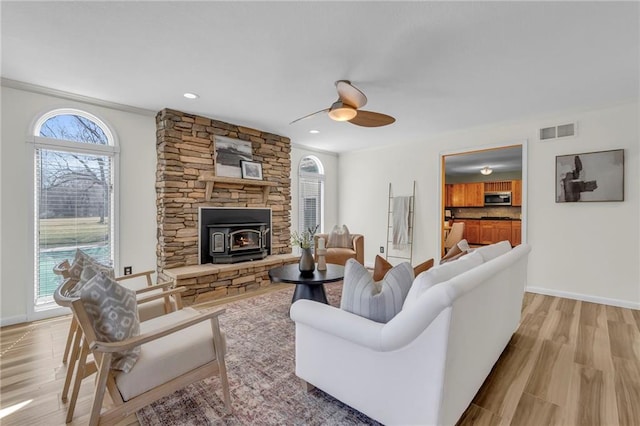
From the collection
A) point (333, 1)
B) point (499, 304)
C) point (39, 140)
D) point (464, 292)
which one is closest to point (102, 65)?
point (39, 140)

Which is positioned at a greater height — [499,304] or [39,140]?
[39,140]

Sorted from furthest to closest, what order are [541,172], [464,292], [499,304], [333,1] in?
[541,172] < [499,304] < [333,1] < [464,292]

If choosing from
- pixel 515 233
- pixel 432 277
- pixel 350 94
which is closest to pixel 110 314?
pixel 432 277

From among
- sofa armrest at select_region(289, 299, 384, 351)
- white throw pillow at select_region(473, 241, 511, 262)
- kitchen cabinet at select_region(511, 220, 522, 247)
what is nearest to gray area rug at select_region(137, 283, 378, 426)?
sofa armrest at select_region(289, 299, 384, 351)

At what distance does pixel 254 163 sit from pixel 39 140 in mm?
2552

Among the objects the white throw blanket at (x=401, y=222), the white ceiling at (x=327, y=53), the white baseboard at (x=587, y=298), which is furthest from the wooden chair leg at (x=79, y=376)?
→ the white baseboard at (x=587, y=298)

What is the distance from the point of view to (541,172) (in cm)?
407

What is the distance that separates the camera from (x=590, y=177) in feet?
12.0

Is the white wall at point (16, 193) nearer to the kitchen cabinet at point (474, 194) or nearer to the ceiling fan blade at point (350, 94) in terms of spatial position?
the ceiling fan blade at point (350, 94)

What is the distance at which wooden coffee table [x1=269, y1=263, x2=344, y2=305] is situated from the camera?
2934mm

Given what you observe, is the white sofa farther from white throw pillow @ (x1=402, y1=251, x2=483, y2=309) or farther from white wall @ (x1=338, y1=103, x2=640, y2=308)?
white wall @ (x1=338, y1=103, x2=640, y2=308)

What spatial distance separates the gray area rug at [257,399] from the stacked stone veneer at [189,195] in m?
1.45

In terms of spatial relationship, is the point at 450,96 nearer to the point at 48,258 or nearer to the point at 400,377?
the point at 400,377

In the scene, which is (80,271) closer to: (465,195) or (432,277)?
(432,277)
